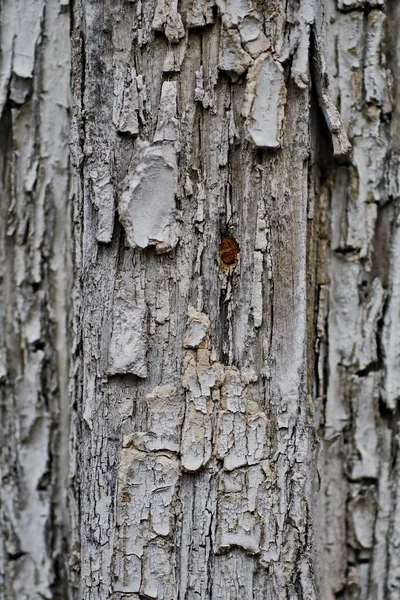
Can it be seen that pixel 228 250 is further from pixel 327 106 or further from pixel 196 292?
pixel 327 106

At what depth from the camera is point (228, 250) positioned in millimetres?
906

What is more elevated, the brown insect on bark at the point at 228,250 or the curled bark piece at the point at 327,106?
the curled bark piece at the point at 327,106

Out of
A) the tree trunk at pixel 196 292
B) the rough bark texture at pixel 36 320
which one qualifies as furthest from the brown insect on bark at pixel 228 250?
the rough bark texture at pixel 36 320

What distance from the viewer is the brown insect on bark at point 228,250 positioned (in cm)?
91

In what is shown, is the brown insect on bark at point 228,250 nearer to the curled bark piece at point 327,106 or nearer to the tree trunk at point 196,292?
the tree trunk at point 196,292

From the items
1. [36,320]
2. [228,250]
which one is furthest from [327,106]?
[36,320]

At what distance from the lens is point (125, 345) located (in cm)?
89

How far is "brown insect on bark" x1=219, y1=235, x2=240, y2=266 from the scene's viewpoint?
2.97ft

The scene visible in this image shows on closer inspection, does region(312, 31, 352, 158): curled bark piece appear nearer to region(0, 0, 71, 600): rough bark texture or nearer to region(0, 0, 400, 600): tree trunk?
region(0, 0, 400, 600): tree trunk

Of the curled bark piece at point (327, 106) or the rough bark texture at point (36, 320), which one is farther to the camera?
the rough bark texture at point (36, 320)

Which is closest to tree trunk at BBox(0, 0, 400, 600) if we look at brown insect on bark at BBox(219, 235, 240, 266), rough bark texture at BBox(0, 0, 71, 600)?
brown insect on bark at BBox(219, 235, 240, 266)

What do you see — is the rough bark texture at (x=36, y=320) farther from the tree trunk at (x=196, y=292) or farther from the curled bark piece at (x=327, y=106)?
the curled bark piece at (x=327, y=106)

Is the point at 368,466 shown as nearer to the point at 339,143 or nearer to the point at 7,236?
the point at 339,143

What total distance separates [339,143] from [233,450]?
→ 1.78 ft
